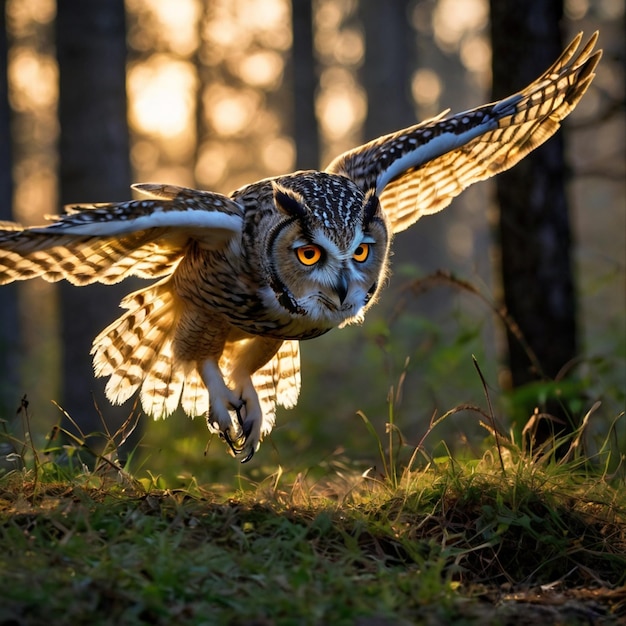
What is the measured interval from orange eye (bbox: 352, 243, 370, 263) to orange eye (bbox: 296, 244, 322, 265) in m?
0.21

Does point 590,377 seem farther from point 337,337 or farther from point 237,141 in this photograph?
point 237,141

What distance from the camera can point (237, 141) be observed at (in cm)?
2525

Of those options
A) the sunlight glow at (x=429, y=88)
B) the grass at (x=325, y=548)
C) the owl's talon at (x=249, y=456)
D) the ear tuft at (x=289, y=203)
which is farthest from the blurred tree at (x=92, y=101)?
the sunlight glow at (x=429, y=88)

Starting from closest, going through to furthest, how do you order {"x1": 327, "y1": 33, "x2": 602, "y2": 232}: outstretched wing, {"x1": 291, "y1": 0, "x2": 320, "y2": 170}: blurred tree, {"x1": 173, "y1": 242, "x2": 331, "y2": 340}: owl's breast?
{"x1": 173, "y1": 242, "x2": 331, "y2": 340}: owl's breast
{"x1": 327, "y1": 33, "x2": 602, "y2": 232}: outstretched wing
{"x1": 291, "y1": 0, "x2": 320, "y2": 170}: blurred tree

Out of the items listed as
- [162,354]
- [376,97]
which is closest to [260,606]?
[162,354]

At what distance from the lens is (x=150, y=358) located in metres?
5.42

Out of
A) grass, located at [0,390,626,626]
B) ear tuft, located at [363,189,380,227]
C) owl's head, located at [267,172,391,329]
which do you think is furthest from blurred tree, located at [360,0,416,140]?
grass, located at [0,390,626,626]

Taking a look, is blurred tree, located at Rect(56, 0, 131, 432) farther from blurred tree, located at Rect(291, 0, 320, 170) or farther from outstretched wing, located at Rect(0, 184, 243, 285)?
blurred tree, located at Rect(291, 0, 320, 170)

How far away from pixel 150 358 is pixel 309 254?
5.06ft

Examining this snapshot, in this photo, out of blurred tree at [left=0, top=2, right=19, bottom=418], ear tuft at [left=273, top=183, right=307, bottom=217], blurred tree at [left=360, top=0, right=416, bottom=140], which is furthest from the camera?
blurred tree at [left=360, top=0, right=416, bottom=140]

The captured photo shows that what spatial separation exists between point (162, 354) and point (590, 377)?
2691 mm

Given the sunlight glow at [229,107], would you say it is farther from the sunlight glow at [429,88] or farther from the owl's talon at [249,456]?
the owl's talon at [249,456]

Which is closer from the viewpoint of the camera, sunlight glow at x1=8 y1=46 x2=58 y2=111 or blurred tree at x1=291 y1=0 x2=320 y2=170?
blurred tree at x1=291 y1=0 x2=320 y2=170

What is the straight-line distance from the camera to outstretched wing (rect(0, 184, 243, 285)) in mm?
3832
